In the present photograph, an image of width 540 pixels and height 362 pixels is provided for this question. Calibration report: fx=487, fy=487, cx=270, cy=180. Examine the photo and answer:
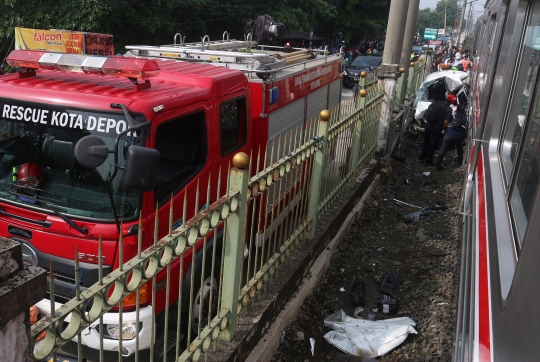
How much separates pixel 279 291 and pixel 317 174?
1230 mm

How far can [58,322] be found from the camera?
1626 millimetres

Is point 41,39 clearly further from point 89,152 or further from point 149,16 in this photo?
point 89,152

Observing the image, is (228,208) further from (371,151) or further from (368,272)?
(371,151)

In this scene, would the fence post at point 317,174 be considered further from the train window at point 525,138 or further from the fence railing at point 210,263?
the train window at point 525,138

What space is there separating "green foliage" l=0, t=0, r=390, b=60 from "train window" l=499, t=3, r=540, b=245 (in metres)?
13.9

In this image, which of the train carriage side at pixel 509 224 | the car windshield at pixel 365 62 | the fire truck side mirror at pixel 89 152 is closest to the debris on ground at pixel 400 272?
the train carriage side at pixel 509 224

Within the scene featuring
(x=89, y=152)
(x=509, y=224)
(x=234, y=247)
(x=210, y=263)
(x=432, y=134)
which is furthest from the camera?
(x=432, y=134)

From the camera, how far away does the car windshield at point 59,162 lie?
10.0ft

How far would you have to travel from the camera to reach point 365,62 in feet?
74.1

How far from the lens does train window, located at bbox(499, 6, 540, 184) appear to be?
303cm

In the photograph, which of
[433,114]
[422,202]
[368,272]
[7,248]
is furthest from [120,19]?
[7,248]

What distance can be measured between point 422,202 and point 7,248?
7541mm

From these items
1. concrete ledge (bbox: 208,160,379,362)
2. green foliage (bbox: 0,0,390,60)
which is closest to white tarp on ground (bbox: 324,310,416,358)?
concrete ledge (bbox: 208,160,379,362)

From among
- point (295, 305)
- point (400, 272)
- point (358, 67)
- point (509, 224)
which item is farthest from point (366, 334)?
point (358, 67)
